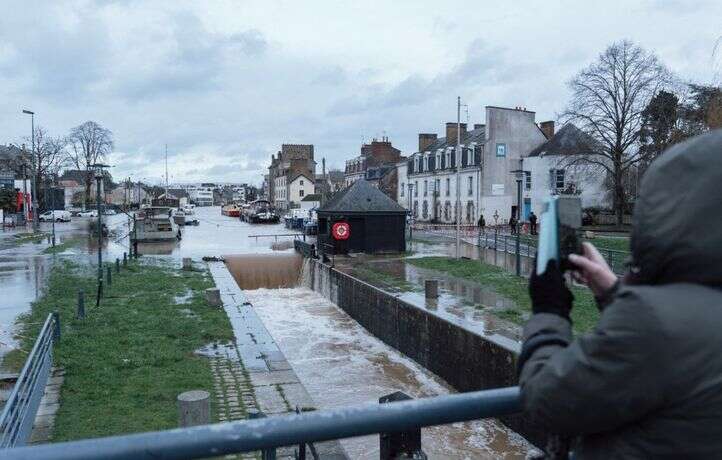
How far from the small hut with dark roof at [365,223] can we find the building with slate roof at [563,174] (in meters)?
17.2

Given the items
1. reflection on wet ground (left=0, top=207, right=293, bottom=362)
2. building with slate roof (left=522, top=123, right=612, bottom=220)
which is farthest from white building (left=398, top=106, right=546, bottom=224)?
reflection on wet ground (left=0, top=207, right=293, bottom=362)

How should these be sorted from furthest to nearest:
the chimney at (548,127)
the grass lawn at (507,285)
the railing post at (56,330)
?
the chimney at (548,127)
the grass lawn at (507,285)
the railing post at (56,330)

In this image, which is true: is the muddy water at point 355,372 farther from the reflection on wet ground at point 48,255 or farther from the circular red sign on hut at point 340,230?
the reflection on wet ground at point 48,255

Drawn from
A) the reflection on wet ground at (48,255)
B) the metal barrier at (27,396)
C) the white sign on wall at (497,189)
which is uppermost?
the white sign on wall at (497,189)

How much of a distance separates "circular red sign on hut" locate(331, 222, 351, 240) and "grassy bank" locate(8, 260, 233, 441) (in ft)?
31.3

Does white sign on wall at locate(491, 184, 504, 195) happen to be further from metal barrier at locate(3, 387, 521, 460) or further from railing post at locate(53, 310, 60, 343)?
metal barrier at locate(3, 387, 521, 460)

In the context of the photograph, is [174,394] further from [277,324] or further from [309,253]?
[309,253]

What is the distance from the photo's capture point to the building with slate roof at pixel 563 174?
1718 inches

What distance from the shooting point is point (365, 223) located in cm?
2975

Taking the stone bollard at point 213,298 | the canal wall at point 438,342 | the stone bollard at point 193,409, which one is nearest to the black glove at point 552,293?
the stone bollard at point 193,409

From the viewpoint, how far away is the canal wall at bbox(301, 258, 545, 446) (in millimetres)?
11711

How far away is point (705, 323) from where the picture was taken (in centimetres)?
138

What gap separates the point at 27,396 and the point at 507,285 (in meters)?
15.1

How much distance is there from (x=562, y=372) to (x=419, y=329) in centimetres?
1463
